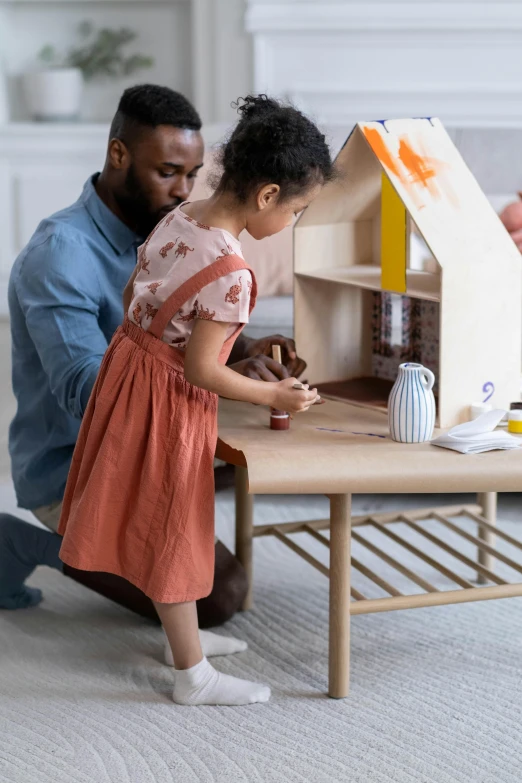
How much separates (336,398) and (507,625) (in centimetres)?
59

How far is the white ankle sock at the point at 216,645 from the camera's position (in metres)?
1.92

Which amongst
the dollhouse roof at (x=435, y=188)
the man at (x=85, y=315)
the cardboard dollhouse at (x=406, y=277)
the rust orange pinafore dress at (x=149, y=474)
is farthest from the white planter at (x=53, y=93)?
the rust orange pinafore dress at (x=149, y=474)

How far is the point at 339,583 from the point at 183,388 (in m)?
0.42

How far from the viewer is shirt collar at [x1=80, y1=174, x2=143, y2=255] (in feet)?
6.48

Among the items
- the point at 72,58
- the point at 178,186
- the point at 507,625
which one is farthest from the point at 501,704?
the point at 72,58

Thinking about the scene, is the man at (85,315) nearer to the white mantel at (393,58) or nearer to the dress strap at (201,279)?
the dress strap at (201,279)

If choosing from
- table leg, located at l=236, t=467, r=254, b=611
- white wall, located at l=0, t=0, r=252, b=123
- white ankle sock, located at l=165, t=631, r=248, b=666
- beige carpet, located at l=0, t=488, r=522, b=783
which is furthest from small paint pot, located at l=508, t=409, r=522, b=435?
white wall, located at l=0, t=0, r=252, b=123

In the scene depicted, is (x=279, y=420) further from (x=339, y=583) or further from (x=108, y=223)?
(x=108, y=223)

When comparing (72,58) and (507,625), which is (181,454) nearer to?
(507,625)

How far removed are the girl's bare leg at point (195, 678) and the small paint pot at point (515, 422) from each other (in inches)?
24.7

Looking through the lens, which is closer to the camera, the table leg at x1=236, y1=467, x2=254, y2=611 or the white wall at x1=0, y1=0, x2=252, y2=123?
the table leg at x1=236, y1=467, x2=254, y2=611

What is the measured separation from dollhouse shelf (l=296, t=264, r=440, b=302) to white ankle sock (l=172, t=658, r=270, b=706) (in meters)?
0.74

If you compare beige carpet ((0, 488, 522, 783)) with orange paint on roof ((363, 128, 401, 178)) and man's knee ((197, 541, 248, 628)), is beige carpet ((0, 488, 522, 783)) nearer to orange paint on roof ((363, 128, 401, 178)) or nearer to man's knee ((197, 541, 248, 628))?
man's knee ((197, 541, 248, 628))

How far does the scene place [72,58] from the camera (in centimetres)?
482
